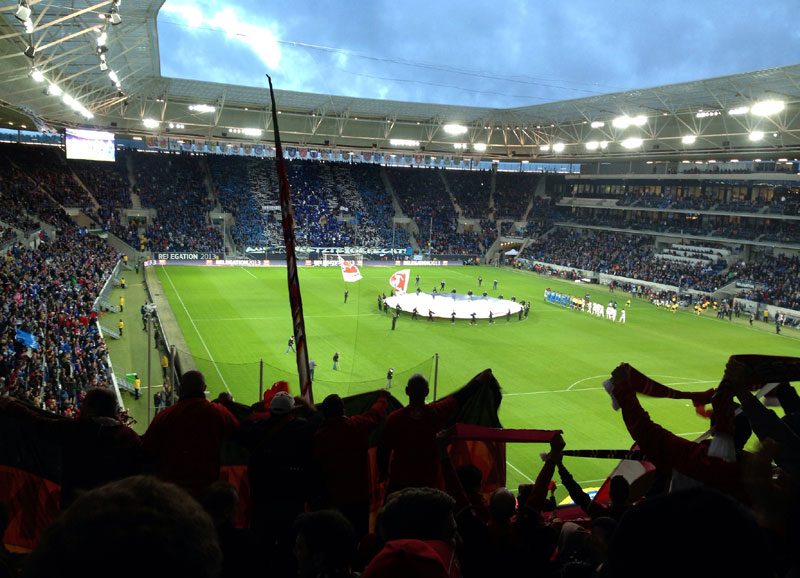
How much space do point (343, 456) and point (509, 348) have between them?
28.1 meters

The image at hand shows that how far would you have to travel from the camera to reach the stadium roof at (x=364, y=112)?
3212 cm

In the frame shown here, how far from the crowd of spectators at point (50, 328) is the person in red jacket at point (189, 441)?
8447 millimetres

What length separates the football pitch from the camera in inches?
824

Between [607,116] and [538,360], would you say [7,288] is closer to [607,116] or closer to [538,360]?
[538,360]

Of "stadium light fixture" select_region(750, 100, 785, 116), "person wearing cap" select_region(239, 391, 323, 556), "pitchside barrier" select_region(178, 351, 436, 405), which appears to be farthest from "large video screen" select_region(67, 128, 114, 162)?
"person wearing cap" select_region(239, 391, 323, 556)

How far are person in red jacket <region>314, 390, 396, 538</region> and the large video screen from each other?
163 ft

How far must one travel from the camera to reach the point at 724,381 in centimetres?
394

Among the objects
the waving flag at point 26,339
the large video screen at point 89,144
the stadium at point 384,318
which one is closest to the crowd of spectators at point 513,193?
the stadium at point 384,318

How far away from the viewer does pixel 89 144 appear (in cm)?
4812

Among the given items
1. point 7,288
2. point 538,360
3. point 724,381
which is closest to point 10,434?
point 724,381

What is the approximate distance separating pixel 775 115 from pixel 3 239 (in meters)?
50.5

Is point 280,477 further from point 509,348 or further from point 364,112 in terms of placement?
point 364,112

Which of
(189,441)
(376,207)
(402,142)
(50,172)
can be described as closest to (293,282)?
(189,441)

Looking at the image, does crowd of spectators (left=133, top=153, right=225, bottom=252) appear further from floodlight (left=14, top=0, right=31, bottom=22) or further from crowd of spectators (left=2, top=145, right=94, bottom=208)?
floodlight (left=14, top=0, right=31, bottom=22)
